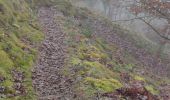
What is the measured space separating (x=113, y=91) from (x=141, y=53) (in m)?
19.0

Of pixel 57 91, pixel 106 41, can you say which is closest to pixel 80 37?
pixel 106 41

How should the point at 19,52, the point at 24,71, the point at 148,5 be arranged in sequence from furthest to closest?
1. the point at 148,5
2. the point at 19,52
3. the point at 24,71

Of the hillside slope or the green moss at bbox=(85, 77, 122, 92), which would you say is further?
the green moss at bbox=(85, 77, 122, 92)

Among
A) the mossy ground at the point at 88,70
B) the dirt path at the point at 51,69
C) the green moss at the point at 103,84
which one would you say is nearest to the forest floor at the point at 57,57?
the dirt path at the point at 51,69

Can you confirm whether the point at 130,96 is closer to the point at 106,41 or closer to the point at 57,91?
the point at 57,91

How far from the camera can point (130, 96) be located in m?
13.6

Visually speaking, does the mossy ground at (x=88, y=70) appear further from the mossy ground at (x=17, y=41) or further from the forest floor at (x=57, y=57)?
the mossy ground at (x=17, y=41)

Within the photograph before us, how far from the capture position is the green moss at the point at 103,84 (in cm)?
1384

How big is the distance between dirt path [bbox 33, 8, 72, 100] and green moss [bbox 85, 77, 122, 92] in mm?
902

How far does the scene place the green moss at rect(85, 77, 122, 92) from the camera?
13.8m

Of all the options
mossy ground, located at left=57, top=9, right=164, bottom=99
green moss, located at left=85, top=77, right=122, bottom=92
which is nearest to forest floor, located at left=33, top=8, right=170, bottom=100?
mossy ground, located at left=57, top=9, right=164, bottom=99

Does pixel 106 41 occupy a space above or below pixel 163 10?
below

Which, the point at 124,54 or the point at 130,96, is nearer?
the point at 130,96

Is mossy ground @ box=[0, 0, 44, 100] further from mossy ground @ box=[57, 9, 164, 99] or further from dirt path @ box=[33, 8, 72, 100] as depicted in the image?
mossy ground @ box=[57, 9, 164, 99]
